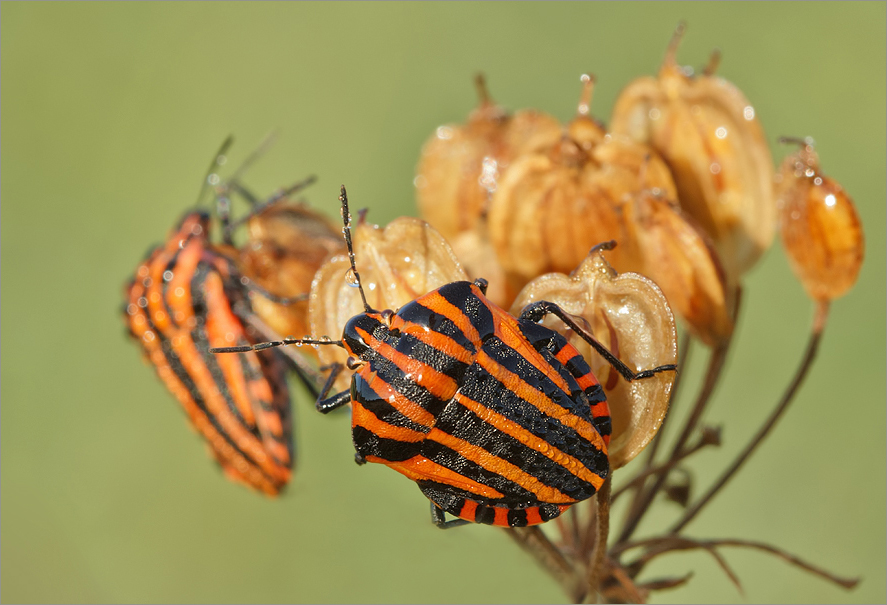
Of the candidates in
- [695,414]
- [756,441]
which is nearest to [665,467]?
[695,414]

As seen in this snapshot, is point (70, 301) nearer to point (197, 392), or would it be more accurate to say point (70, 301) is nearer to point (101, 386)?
point (101, 386)

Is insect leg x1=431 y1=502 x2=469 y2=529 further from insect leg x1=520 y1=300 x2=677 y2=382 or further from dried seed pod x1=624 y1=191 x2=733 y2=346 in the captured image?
dried seed pod x1=624 y1=191 x2=733 y2=346

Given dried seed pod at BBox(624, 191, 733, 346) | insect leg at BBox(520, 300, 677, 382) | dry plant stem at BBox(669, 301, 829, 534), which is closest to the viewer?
insect leg at BBox(520, 300, 677, 382)

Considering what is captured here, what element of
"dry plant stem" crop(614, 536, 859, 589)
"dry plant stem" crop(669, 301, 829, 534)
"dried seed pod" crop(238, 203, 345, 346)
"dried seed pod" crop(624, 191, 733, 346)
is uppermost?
"dried seed pod" crop(238, 203, 345, 346)

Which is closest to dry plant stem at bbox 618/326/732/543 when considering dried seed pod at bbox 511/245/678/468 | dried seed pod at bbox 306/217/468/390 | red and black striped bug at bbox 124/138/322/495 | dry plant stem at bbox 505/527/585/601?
dry plant stem at bbox 505/527/585/601

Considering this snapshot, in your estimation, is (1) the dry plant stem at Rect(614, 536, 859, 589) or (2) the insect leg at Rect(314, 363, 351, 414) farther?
(1) the dry plant stem at Rect(614, 536, 859, 589)

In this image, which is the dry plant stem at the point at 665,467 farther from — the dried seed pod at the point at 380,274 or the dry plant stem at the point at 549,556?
the dried seed pod at the point at 380,274

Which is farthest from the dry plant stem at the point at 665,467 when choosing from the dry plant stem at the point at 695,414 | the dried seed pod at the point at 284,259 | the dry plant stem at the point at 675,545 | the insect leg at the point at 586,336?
the dried seed pod at the point at 284,259

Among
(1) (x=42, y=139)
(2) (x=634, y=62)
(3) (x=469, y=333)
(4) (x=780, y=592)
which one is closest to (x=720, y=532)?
(4) (x=780, y=592)

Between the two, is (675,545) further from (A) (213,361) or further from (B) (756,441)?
(A) (213,361)
